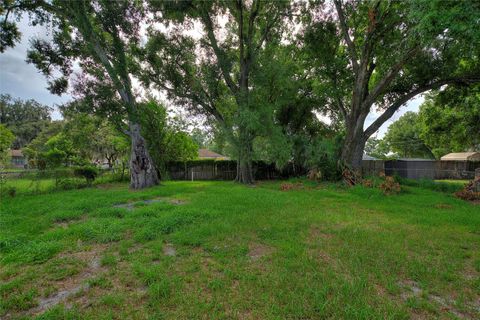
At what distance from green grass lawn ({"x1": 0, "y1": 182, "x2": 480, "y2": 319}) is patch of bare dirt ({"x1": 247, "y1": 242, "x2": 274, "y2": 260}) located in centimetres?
1

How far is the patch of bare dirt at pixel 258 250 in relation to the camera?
9.84 ft

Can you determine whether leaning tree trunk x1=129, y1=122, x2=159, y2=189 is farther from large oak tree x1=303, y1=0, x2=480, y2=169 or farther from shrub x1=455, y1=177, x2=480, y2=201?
shrub x1=455, y1=177, x2=480, y2=201

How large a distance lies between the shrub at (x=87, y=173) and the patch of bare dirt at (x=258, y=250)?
34.1 feet

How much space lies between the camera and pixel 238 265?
2727mm

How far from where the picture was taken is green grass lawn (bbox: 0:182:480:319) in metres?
1.96

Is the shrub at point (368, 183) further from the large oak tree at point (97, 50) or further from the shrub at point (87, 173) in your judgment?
the shrub at point (87, 173)

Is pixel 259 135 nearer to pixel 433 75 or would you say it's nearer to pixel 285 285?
pixel 433 75

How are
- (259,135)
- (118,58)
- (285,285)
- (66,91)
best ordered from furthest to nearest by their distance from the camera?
1. (259,135)
2. (66,91)
3. (118,58)
4. (285,285)

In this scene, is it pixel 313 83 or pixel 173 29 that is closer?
pixel 173 29

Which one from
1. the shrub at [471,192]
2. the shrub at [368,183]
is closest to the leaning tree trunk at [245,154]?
the shrub at [368,183]

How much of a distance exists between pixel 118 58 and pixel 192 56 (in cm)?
356

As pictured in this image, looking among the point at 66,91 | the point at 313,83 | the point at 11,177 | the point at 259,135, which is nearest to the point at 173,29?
the point at 66,91

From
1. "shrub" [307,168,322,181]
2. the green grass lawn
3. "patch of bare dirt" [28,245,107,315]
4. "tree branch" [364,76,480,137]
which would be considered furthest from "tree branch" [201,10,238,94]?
"patch of bare dirt" [28,245,107,315]

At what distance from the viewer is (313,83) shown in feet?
41.3
